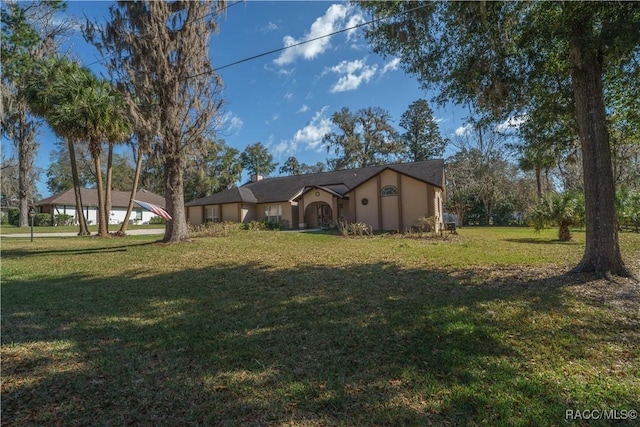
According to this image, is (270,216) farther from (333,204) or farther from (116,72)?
(116,72)

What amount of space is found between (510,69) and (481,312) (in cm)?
576

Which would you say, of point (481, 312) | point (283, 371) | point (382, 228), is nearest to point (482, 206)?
point (382, 228)

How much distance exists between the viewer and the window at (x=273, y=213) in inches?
1048

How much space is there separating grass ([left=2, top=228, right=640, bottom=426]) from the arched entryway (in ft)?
60.7

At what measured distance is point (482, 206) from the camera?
32.4m

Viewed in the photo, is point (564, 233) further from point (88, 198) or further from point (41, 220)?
point (88, 198)

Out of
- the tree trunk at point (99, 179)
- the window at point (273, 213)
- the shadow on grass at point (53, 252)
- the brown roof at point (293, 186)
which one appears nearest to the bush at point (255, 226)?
the window at point (273, 213)

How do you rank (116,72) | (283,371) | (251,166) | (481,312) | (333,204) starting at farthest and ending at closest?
(251,166)
(333,204)
(116,72)
(481,312)
(283,371)

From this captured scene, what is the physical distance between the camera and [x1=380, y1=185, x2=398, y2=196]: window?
20.4 meters

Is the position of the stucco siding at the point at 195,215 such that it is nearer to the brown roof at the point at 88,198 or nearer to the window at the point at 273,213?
the window at the point at 273,213

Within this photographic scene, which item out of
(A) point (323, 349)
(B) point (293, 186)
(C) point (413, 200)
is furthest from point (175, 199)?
(B) point (293, 186)

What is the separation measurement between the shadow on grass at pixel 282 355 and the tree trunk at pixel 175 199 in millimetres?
7109

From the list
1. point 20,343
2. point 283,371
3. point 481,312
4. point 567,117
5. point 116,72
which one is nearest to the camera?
point 283,371

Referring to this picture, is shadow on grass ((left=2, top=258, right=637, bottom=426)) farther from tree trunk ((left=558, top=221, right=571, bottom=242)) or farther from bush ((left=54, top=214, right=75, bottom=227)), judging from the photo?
bush ((left=54, top=214, right=75, bottom=227))
